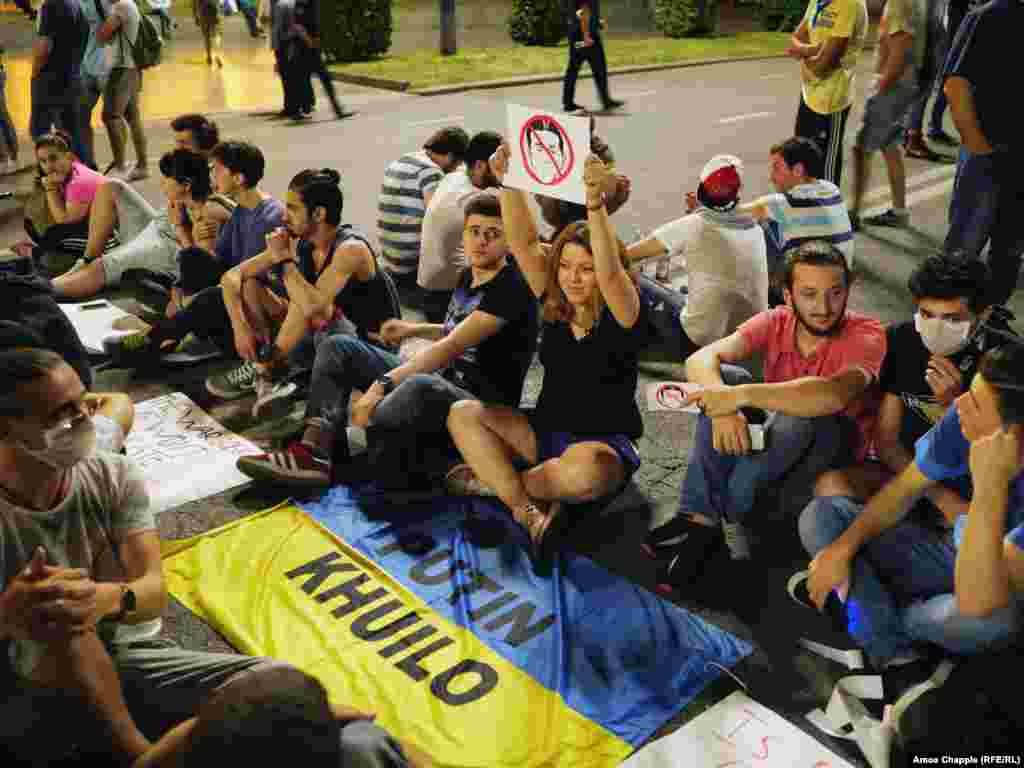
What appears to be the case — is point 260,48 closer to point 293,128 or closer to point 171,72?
point 171,72

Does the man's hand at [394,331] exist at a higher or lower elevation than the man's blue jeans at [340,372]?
higher

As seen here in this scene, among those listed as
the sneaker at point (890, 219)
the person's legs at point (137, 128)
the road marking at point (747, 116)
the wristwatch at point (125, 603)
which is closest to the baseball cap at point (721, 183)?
the wristwatch at point (125, 603)

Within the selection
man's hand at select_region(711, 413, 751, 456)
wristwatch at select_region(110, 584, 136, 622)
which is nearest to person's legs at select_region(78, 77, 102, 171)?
man's hand at select_region(711, 413, 751, 456)

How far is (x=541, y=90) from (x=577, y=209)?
10.2m

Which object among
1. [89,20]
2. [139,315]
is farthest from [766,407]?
[89,20]

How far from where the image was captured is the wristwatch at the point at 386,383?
4.34m

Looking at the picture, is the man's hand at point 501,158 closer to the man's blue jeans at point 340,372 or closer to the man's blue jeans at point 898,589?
the man's blue jeans at point 340,372

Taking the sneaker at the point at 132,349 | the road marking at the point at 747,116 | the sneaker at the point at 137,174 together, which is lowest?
the sneaker at the point at 132,349

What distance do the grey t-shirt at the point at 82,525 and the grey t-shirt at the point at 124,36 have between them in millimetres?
7444

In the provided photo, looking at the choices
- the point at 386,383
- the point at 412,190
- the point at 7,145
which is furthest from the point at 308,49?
the point at 386,383

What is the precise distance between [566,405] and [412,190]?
2.74m

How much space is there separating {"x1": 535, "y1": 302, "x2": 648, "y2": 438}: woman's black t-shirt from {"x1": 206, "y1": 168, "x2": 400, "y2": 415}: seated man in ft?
4.05

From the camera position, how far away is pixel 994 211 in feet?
19.0

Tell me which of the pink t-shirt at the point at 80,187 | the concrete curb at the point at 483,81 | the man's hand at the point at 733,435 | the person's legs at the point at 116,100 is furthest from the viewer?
the concrete curb at the point at 483,81
